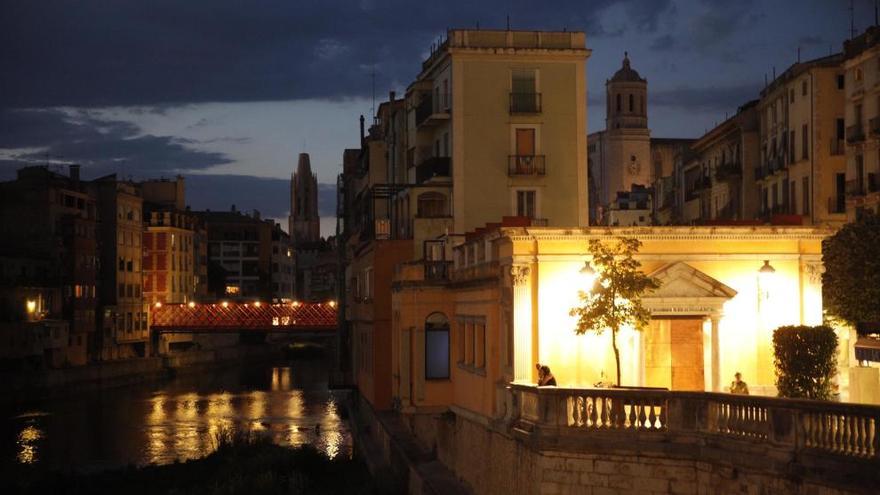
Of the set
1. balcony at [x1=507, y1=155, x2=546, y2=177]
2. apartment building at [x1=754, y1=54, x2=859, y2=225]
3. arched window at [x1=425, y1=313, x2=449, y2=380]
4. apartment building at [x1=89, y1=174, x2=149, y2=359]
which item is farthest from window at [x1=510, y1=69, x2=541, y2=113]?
apartment building at [x1=89, y1=174, x2=149, y2=359]

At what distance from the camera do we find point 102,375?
295 feet

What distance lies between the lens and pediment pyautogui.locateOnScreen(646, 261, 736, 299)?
25.1 meters

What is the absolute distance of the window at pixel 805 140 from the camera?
194 ft

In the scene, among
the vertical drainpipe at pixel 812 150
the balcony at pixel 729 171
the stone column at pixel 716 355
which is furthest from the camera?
the balcony at pixel 729 171

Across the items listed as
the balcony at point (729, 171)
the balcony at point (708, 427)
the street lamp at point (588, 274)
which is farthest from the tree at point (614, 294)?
the balcony at point (729, 171)

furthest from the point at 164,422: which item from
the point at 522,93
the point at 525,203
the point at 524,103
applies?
the point at 522,93

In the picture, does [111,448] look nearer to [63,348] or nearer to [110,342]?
[63,348]

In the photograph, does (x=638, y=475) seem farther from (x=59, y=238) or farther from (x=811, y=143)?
(x=59, y=238)

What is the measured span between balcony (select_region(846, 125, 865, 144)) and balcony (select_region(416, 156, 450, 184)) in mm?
17282

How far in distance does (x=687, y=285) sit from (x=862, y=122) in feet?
109

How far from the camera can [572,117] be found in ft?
170

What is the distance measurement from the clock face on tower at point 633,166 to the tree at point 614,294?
11011cm

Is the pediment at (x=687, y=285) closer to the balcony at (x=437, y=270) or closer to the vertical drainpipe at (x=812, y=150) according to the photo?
the balcony at (x=437, y=270)

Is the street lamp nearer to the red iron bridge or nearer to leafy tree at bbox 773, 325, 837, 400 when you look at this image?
leafy tree at bbox 773, 325, 837, 400
